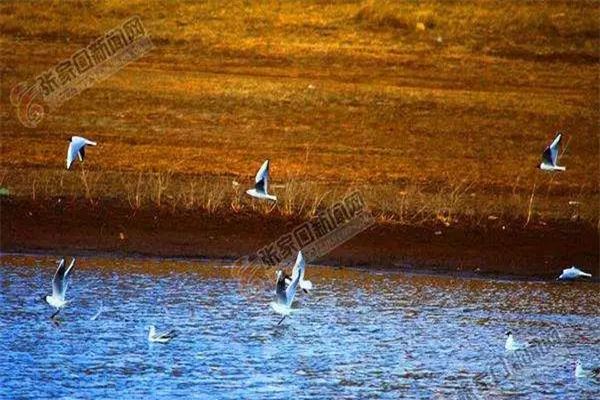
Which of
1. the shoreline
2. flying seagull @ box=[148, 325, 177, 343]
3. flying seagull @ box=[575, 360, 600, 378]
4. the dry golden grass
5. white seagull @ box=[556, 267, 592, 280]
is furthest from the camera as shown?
the dry golden grass

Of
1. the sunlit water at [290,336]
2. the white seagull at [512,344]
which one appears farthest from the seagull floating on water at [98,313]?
the white seagull at [512,344]

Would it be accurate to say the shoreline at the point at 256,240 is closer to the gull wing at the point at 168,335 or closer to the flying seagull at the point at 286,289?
the gull wing at the point at 168,335

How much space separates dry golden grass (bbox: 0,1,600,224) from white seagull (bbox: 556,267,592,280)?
5.17ft

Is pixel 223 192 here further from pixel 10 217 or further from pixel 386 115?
pixel 386 115

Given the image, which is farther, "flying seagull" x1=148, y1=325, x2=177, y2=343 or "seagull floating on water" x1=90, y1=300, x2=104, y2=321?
"seagull floating on water" x1=90, y1=300, x2=104, y2=321

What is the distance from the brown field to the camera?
46.6 feet

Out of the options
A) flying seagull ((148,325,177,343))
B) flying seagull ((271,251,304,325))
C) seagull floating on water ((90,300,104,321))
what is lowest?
seagull floating on water ((90,300,104,321))

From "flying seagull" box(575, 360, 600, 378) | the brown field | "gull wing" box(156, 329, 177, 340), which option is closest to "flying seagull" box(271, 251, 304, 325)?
A: "gull wing" box(156, 329, 177, 340)

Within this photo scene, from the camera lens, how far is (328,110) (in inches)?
715

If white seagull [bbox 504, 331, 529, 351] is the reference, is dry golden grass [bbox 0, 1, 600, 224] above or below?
above

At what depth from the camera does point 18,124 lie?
16.6 m

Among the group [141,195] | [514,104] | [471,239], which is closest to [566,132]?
[514,104]

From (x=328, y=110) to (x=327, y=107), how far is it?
134 mm

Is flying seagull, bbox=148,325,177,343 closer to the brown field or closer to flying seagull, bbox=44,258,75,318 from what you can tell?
flying seagull, bbox=44,258,75,318
